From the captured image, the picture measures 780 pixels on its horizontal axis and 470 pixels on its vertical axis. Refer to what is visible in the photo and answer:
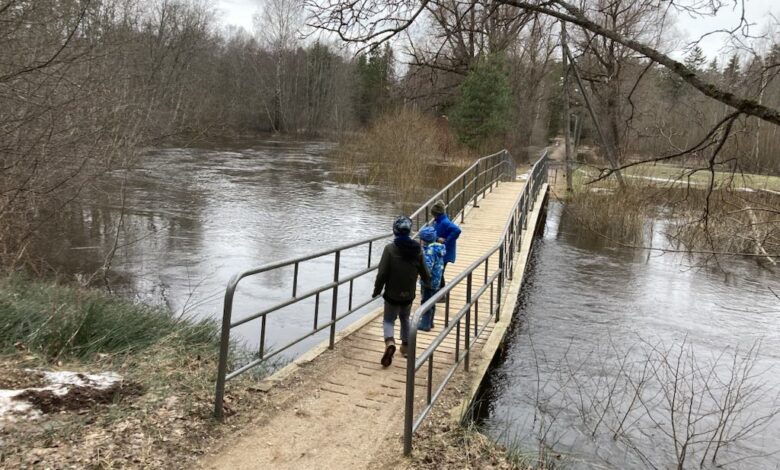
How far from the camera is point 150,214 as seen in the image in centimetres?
1750

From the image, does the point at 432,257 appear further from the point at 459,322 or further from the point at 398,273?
the point at 459,322

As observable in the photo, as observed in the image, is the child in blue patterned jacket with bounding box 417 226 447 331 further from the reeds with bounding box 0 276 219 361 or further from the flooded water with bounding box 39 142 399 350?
the flooded water with bounding box 39 142 399 350

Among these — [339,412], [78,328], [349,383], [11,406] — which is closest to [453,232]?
[349,383]

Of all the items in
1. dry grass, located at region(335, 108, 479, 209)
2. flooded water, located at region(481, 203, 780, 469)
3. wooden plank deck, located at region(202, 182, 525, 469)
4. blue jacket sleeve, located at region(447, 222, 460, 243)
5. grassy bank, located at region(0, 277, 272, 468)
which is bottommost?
flooded water, located at region(481, 203, 780, 469)

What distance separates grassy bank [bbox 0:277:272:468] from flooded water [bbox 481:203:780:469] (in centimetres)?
273

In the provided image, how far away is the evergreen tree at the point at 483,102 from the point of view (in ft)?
111

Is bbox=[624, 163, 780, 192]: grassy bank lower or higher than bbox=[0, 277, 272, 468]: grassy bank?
higher

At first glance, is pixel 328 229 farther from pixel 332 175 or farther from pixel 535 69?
pixel 535 69

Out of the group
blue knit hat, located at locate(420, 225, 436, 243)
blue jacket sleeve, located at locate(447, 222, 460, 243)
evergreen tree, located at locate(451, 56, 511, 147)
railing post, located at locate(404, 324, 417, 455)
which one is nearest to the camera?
railing post, located at locate(404, 324, 417, 455)

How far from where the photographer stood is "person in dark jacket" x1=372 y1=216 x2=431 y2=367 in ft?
19.1

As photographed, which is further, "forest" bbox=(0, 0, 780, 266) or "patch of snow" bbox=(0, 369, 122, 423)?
"forest" bbox=(0, 0, 780, 266)

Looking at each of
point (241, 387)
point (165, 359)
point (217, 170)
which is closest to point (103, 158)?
point (165, 359)

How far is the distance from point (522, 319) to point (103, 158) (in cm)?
844

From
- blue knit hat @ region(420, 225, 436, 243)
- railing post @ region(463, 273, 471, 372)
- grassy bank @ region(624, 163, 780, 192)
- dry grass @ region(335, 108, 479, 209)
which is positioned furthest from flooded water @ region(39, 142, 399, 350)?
grassy bank @ region(624, 163, 780, 192)
